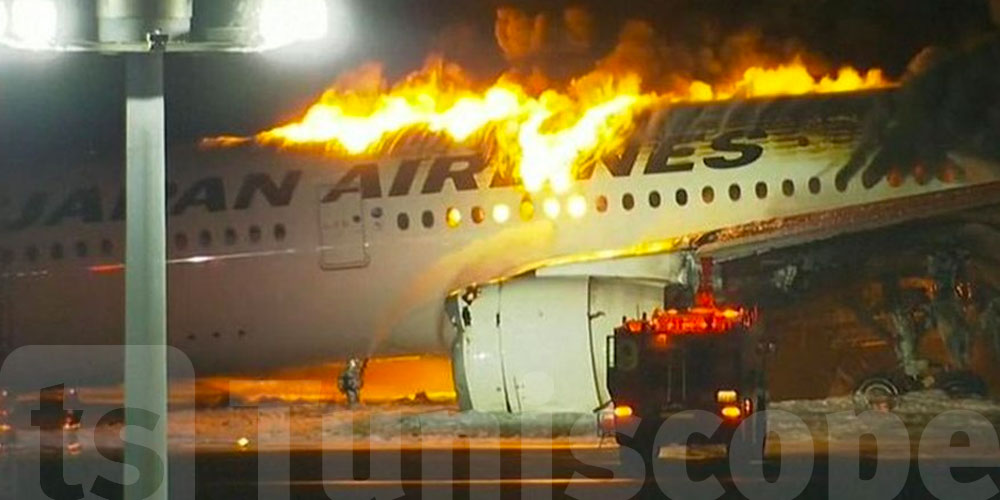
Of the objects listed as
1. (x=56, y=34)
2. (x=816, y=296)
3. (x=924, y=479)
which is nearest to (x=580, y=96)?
(x=816, y=296)

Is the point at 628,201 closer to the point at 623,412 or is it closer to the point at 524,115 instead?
the point at 524,115

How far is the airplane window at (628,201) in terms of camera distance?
62.1 feet

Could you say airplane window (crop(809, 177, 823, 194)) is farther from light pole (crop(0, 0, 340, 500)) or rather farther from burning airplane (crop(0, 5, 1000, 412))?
light pole (crop(0, 0, 340, 500))

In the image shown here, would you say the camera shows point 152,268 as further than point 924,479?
No

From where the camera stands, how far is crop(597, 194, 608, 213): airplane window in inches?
749

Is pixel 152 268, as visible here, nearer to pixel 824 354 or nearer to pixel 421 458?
pixel 421 458

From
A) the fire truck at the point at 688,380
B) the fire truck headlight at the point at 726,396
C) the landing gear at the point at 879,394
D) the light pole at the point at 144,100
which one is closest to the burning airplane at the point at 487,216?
the landing gear at the point at 879,394

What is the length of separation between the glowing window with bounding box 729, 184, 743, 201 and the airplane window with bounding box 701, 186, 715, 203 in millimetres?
195

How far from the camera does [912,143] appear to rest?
19.5m

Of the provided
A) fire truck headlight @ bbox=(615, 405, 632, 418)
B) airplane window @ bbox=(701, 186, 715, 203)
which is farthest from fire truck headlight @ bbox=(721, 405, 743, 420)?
airplane window @ bbox=(701, 186, 715, 203)

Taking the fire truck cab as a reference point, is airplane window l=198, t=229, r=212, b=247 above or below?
above

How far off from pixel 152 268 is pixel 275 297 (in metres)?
14.6

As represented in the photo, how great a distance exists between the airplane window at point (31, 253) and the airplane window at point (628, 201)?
702cm

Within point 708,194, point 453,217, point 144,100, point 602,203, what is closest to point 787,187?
point 708,194
